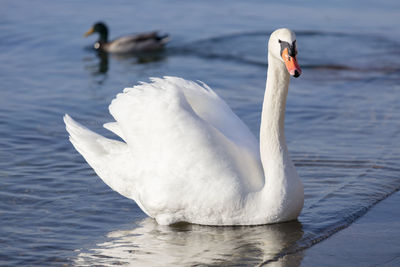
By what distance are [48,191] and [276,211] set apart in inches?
85.3

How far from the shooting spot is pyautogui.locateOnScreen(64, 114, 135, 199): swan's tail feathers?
653 centimetres

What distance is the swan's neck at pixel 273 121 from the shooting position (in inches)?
235

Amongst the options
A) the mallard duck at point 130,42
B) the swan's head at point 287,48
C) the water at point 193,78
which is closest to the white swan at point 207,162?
the swan's head at point 287,48

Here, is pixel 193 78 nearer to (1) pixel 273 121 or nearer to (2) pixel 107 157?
(2) pixel 107 157

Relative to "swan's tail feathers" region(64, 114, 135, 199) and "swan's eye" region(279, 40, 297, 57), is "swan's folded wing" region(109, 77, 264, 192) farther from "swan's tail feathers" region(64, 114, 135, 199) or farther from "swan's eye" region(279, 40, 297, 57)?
"swan's eye" region(279, 40, 297, 57)

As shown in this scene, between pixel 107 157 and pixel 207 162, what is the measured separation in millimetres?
1153

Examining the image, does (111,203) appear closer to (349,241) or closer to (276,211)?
(276,211)

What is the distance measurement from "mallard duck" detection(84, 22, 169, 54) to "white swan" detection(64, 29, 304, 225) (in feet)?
27.1

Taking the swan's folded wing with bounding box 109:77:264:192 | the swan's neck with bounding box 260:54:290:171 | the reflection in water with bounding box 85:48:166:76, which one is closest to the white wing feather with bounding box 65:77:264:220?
the swan's folded wing with bounding box 109:77:264:192

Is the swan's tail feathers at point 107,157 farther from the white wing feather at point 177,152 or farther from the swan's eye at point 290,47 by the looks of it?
the swan's eye at point 290,47

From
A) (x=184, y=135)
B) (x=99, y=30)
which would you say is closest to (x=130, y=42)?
(x=99, y=30)

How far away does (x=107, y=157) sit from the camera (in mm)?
6723

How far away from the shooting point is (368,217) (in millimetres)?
6391

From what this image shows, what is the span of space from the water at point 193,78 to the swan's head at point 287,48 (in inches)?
52.9
